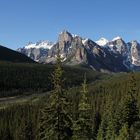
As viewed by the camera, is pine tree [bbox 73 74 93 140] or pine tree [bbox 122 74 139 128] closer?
pine tree [bbox 73 74 93 140]

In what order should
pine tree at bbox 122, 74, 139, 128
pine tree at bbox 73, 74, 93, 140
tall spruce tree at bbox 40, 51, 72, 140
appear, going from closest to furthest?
tall spruce tree at bbox 40, 51, 72, 140 → pine tree at bbox 73, 74, 93, 140 → pine tree at bbox 122, 74, 139, 128

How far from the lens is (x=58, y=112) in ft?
102

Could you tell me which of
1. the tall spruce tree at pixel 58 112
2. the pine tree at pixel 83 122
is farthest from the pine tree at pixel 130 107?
the tall spruce tree at pixel 58 112

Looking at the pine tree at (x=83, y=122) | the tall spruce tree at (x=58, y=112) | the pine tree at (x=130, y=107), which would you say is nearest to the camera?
the tall spruce tree at (x=58, y=112)

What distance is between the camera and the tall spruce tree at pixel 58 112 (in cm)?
3088

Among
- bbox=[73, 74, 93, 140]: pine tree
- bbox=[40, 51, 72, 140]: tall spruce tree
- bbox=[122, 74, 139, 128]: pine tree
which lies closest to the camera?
bbox=[40, 51, 72, 140]: tall spruce tree

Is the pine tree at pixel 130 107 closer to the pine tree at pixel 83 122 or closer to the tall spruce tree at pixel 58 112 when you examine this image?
the pine tree at pixel 83 122

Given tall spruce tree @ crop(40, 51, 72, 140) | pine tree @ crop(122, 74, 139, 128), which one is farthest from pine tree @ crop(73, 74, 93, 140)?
pine tree @ crop(122, 74, 139, 128)

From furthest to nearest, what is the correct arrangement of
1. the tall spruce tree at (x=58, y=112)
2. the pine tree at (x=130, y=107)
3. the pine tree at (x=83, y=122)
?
the pine tree at (x=130, y=107), the pine tree at (x=83, y=122), the tall spruce tree at (x=58, y=112)

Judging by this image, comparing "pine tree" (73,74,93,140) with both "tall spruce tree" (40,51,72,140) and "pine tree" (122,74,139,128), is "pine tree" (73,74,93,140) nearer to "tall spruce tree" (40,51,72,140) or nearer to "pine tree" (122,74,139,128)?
"tall spruce tree" (40,51,72,140)

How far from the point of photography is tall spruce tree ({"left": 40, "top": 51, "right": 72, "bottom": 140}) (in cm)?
3088

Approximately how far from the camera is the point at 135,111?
3258 inches

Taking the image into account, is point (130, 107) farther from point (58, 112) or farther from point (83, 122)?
point (58, 112)

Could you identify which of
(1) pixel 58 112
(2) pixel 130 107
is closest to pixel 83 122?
(1) pixel 58 112
